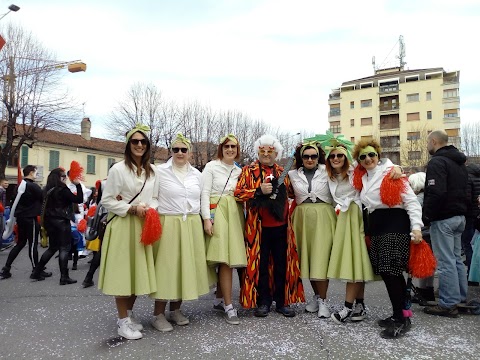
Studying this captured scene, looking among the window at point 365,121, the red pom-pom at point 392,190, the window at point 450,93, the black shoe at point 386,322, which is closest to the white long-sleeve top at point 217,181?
the red pom-pom at point 392,190

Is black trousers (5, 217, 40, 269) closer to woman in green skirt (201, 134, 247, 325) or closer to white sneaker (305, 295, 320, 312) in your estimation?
woman in green skirt (201, 134, 247, 325)

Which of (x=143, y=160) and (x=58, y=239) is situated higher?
(x=143, y=160)

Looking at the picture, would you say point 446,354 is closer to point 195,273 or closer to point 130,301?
point 195,273

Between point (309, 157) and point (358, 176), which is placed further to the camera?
point (309, 157)

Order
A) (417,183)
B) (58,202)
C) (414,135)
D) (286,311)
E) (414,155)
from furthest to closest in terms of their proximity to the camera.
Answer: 1. (414,135)
2. (414,155)
3. (58,202)
4. (417,183)
5. (286,311)

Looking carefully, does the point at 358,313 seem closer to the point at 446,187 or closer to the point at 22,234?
the point at 446,187

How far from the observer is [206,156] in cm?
2611

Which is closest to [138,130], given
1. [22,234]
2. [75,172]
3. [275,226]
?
[275,226]

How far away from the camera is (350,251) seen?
4027 millimetres

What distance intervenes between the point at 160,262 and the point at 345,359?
1864mm

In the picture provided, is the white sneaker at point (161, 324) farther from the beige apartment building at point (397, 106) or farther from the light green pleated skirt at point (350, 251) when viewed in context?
the beige apartment building at point (397, 106)

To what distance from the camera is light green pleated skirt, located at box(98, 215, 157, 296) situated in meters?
3.62

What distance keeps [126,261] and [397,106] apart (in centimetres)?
5476

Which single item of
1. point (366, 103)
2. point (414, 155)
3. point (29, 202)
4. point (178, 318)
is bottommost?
point (178, 318)
